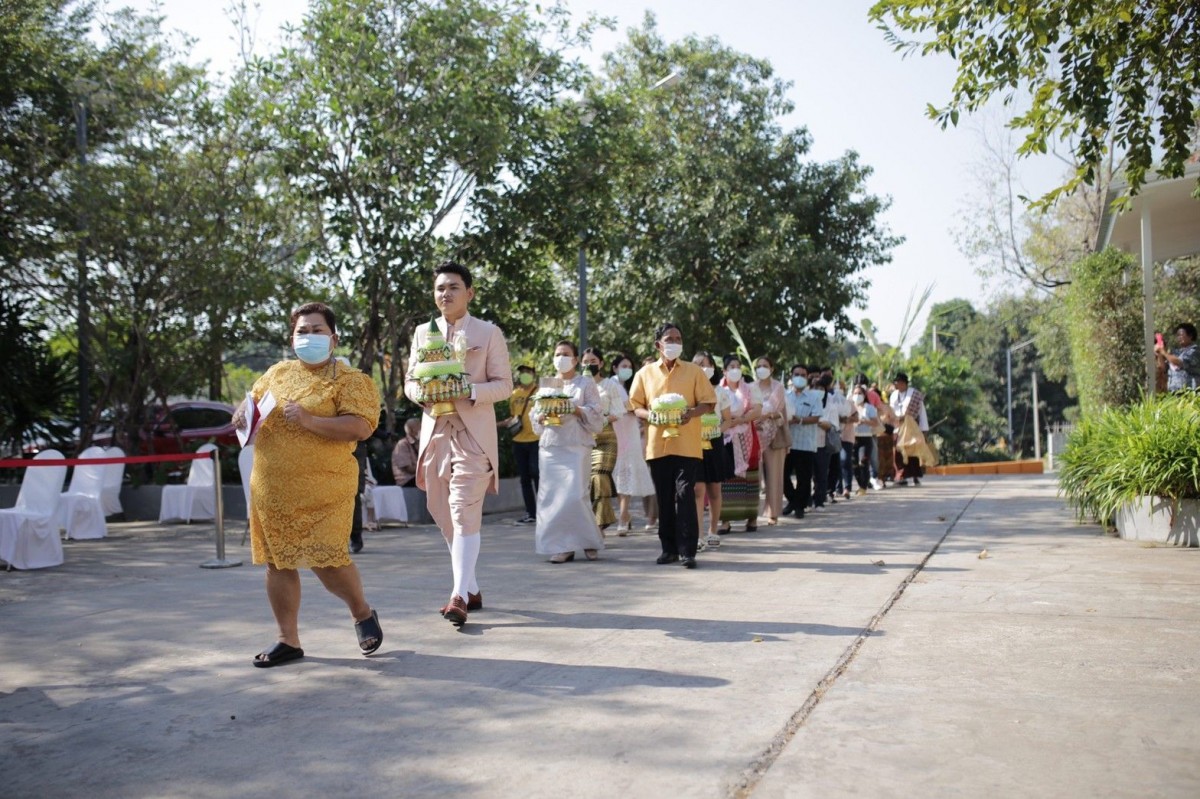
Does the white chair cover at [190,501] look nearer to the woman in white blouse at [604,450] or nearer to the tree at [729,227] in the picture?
the woman in white blouse at [604,450]

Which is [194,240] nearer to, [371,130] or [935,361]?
[371,130]

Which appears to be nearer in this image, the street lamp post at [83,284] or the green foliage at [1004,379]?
the street lamp post at [83,284]

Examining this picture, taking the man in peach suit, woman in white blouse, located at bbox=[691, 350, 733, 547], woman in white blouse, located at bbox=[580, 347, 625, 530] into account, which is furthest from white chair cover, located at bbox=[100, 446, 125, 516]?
the man in peach suit

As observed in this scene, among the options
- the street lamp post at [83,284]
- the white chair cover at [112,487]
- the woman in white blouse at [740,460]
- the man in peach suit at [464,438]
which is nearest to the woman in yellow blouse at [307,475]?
the man in peach suit at [464,438]

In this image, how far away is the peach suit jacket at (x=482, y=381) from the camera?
706 cm

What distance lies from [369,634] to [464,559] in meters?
1.13

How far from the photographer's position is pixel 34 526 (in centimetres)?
1048

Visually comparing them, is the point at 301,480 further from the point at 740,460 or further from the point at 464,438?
the point at 740,460

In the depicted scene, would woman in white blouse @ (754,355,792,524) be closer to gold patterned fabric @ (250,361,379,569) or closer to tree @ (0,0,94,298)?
gold patterned fabric @ (250,361,379,569)

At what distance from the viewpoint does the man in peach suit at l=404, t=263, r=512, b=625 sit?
22.8ft

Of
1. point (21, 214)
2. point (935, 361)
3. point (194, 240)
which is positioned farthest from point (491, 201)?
point (935, 361)

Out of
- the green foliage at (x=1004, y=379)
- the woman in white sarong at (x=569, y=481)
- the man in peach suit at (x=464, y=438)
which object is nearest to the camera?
the man in peach suit at (x=464, y=438)

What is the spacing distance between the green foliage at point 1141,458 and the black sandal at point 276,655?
24.9ft

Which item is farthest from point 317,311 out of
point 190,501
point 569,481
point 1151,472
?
point 190,501
